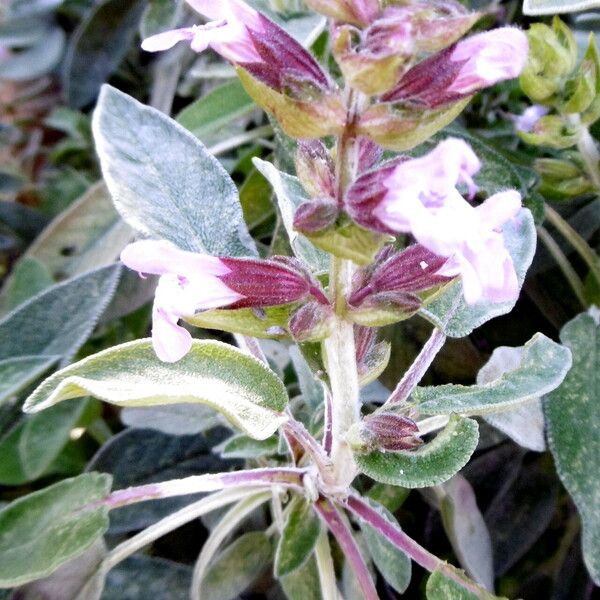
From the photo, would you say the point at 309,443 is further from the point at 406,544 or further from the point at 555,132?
the point at 555,132

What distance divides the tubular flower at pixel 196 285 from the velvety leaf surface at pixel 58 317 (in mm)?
261

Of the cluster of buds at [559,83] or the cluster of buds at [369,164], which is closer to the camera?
the cluster of buds at [369,164]

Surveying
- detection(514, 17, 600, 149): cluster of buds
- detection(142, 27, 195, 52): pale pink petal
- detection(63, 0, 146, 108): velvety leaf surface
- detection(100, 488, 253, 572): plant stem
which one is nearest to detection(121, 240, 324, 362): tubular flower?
detection(142, 27, 195, 52): pale pink petal

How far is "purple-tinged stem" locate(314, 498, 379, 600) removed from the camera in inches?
19.3

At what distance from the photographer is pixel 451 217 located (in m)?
0.31

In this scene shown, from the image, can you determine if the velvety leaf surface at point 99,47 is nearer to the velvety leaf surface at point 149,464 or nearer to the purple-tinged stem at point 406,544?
the velvety leaf surface at point 149,464

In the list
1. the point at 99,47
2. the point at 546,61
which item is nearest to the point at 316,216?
the point at 546,61

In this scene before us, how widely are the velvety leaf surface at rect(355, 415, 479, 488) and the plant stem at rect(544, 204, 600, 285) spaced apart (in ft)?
1.05

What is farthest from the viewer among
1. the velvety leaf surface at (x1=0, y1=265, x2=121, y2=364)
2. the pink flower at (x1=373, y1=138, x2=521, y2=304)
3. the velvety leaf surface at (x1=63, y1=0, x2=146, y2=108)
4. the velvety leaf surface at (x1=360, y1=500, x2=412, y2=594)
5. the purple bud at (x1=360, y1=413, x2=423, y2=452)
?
the velvety leaf surface at (x1=63, y1=0, x2=146, y2=108)

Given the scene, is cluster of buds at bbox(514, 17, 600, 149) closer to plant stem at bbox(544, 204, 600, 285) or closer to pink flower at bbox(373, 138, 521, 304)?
plant stem at bbox(544, 204, 600, 285)

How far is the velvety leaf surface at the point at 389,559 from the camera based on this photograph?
523 mm

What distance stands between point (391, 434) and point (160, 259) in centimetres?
16

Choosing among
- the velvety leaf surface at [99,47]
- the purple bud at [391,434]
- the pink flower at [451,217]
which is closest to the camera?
the pink flower at [451,217]

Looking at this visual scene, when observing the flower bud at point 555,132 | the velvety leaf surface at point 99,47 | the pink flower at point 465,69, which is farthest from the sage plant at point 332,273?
the velvety leaf surface at point 99,47
